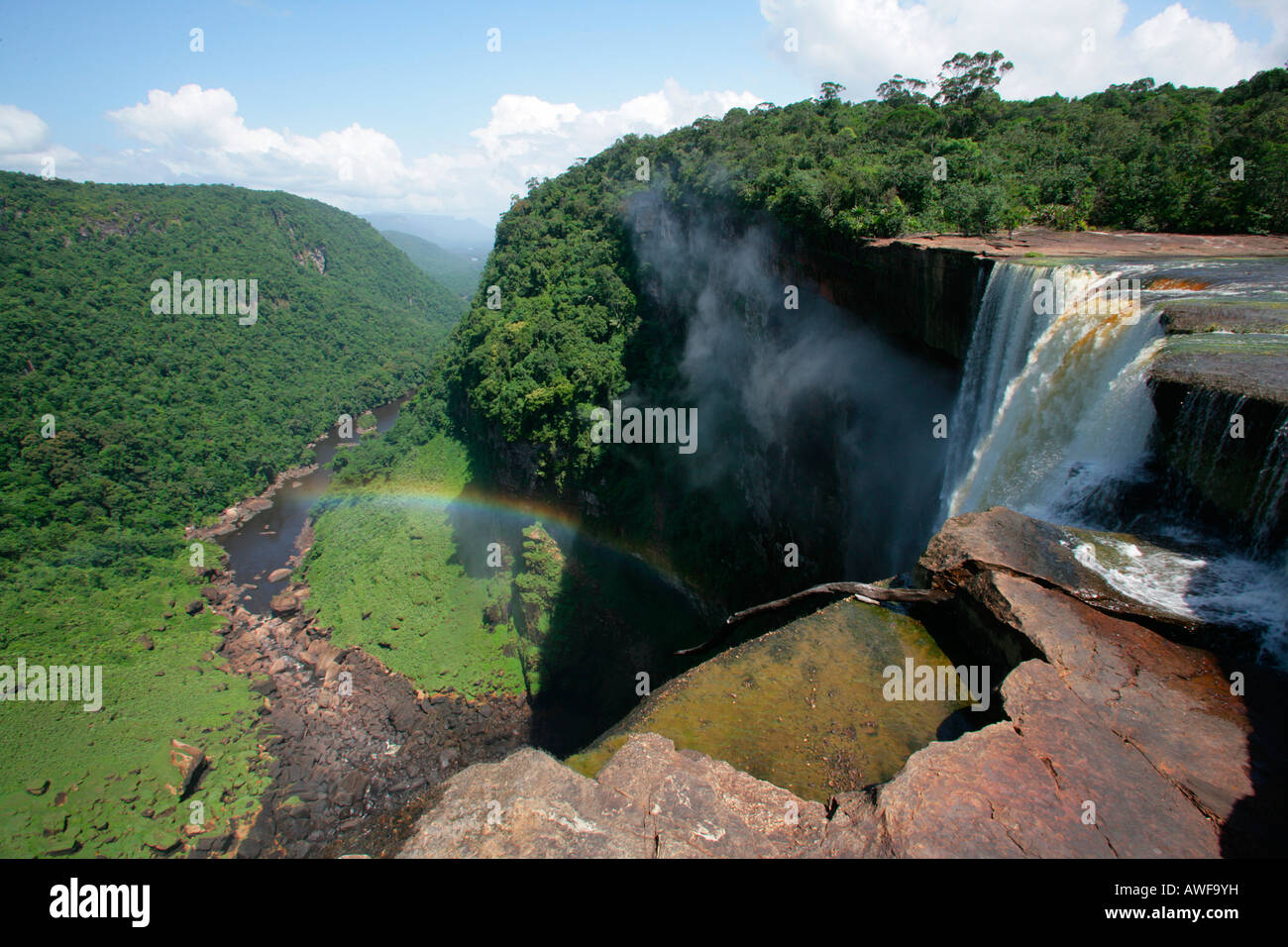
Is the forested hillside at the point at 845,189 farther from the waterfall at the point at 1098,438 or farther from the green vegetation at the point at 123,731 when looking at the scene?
the green vegetation at the point at 123,731

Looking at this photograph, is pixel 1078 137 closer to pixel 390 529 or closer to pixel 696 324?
pixel 696 324

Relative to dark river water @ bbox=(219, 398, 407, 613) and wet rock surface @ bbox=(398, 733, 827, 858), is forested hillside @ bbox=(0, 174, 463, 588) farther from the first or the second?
wet rock surface @ bbox=(398, 733, 827, 858)

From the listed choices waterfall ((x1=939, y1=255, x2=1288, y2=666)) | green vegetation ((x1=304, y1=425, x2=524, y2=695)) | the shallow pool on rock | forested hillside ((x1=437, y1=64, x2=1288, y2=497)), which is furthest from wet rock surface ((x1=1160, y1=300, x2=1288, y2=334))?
green vegetation ((x1=304, y1=425, x2=524, y2=695))

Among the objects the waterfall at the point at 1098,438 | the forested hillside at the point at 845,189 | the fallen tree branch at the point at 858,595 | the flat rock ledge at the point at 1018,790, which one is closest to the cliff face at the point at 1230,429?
the waterfall at the point at 1098,438

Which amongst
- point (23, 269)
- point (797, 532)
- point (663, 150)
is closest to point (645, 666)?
point (797, 532)

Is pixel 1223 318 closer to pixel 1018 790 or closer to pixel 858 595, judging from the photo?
pixel 858 595

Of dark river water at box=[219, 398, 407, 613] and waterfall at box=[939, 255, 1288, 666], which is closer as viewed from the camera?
waterfall at box=[939, 255, 1288, 666]
